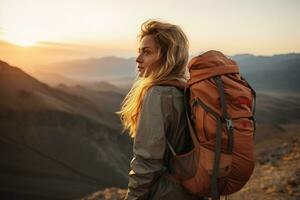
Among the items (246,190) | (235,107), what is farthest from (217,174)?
(246,190)

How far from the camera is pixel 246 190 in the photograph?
9375 mm

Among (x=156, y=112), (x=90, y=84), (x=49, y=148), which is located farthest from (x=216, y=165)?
(x=90, y=84)

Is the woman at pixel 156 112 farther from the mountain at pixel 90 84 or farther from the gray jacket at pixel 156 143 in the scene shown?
the mountain at pixel 90 84

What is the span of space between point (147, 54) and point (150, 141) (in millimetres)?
626

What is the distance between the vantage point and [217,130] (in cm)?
234

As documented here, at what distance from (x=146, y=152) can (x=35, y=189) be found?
27.8m

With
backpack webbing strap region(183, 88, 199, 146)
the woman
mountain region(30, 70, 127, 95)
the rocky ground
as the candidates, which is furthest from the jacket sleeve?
mountain region(30, 70, 127, 95)

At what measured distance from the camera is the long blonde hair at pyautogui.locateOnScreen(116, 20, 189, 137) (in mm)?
2643

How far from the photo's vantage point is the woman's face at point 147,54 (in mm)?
2725

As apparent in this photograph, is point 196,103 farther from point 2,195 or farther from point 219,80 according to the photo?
point 2,195

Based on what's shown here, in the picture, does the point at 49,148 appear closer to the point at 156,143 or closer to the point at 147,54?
the point at 147,54

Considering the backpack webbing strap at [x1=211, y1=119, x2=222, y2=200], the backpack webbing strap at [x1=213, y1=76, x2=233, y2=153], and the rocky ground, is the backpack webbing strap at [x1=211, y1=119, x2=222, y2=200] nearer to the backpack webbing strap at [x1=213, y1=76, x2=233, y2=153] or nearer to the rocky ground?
the backpack webbing strap at [x1=213, y1=76, x2=233, y2=153]

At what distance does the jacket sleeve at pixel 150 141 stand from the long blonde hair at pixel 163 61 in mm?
161

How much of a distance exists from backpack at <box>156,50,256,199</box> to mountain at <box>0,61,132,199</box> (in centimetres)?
2603
